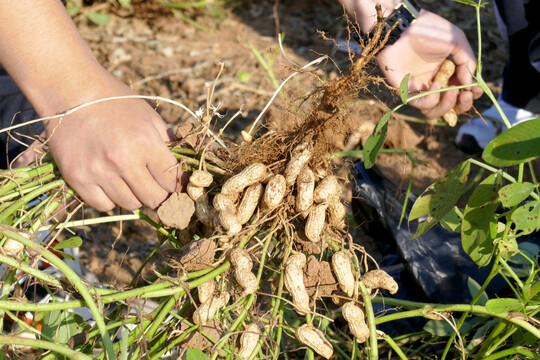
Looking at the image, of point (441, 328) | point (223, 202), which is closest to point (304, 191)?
point (223, 202)

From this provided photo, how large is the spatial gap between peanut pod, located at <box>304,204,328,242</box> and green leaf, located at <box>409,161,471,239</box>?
0.15 meters

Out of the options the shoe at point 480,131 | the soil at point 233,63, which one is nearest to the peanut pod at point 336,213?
the soil at point 233,63

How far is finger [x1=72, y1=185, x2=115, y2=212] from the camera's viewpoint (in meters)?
1.05

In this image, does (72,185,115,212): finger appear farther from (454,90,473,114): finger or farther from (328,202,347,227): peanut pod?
(454,90,473,114): finger

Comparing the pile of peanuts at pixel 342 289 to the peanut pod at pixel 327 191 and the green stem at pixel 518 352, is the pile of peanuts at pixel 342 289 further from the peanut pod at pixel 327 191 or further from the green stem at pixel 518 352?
the green stem at pixel 518 352

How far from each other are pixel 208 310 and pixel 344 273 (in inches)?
9.2

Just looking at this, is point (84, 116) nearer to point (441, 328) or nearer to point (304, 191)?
point (304, 191)

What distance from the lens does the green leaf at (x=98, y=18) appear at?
294 centimetres

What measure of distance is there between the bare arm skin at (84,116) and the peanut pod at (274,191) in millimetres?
211

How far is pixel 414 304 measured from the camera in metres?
0.97

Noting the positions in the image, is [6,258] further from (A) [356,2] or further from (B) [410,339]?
(A) [356,2]

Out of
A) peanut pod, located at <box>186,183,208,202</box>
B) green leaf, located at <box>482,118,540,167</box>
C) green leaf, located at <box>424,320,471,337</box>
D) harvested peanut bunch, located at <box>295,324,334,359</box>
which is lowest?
green leaf, located at <box>424,320,471,337</box>

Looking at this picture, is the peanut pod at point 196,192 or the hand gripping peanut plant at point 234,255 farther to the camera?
the peanut pod at point 196,192

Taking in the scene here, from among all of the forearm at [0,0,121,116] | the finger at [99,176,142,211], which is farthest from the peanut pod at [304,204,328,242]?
the forearm at [0,0,121,116]
